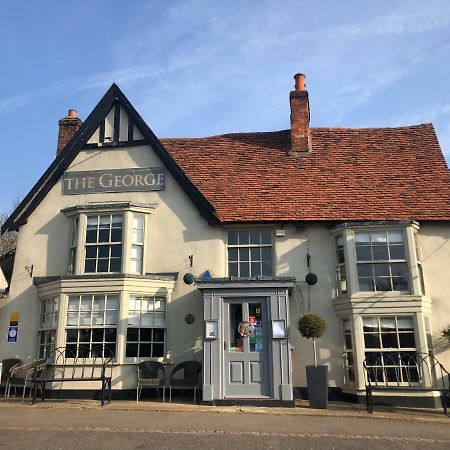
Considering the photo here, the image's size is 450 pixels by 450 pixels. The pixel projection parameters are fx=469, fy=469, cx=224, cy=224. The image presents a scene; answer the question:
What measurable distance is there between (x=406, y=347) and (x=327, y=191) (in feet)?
17.5

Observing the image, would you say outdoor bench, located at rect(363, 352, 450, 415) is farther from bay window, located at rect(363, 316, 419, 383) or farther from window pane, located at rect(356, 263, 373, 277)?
window pane, located at rect(356, 263, 373, 277)

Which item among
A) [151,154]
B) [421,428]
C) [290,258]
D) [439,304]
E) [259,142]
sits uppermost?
[259,142]

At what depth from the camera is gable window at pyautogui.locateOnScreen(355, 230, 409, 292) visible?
44.7 feet

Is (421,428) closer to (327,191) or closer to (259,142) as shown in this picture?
(327,191)

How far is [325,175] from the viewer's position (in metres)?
16.1

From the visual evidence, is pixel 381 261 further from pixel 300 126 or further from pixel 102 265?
pixel 102 265

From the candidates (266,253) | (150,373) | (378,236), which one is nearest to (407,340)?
(378,236)

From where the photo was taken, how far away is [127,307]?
13.8m

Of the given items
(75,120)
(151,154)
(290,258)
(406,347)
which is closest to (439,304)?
(406,347)

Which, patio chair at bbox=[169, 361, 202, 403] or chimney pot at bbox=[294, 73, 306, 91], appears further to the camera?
chimney pot at bbox=[294, 73, 306, 91]

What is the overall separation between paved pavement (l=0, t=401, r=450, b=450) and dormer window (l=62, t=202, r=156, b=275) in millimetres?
4105

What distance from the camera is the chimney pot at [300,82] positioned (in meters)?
17.7

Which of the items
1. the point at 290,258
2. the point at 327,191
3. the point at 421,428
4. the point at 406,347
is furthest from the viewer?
the point at 327,191

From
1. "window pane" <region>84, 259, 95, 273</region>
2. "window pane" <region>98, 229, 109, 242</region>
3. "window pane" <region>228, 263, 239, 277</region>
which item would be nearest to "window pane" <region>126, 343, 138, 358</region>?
"window pane" <region>84, 259, 95, 273</region>
